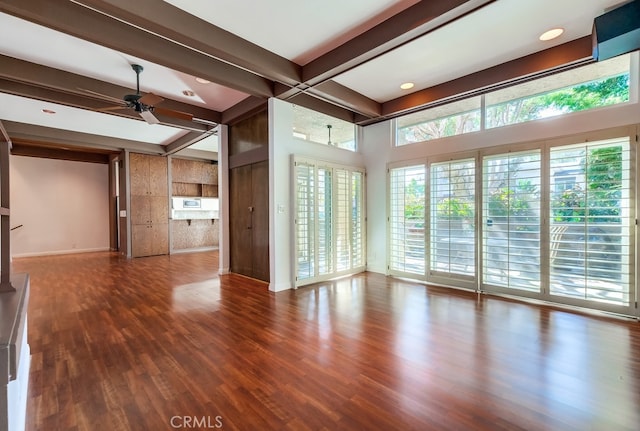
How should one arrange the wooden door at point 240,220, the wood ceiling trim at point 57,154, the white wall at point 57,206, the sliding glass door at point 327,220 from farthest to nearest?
the white wall at point 57,206, the wood ceiling trim at point 57,154, the wooden door at point 240,220, the sliding glass door at point 327,220

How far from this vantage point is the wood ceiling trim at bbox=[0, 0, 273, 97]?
2.50 metres

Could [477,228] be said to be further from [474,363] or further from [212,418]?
[212,418]

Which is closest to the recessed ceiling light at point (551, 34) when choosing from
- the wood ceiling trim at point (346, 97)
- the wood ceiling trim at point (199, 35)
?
the wood ceiling trim at point (346, 97)

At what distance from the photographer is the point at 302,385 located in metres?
2.03

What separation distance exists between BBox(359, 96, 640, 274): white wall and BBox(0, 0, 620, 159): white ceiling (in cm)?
91

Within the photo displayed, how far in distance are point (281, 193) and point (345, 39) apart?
230 centimetres

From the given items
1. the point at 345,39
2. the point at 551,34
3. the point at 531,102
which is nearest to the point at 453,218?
the point at 531,102

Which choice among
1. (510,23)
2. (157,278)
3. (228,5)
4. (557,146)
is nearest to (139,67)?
(228,5)

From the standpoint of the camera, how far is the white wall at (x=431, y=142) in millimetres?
3430

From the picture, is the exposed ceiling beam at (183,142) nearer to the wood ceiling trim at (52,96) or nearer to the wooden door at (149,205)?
the wooden door at (149,205)

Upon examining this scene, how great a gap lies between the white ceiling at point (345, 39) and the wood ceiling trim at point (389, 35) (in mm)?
84

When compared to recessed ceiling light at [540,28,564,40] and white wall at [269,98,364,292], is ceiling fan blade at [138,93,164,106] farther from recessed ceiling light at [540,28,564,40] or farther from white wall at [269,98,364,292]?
recessed ceiling light at [540,28,564,40]

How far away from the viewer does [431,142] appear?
4895 mm

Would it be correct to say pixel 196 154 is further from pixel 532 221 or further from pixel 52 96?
pixel 532 221
